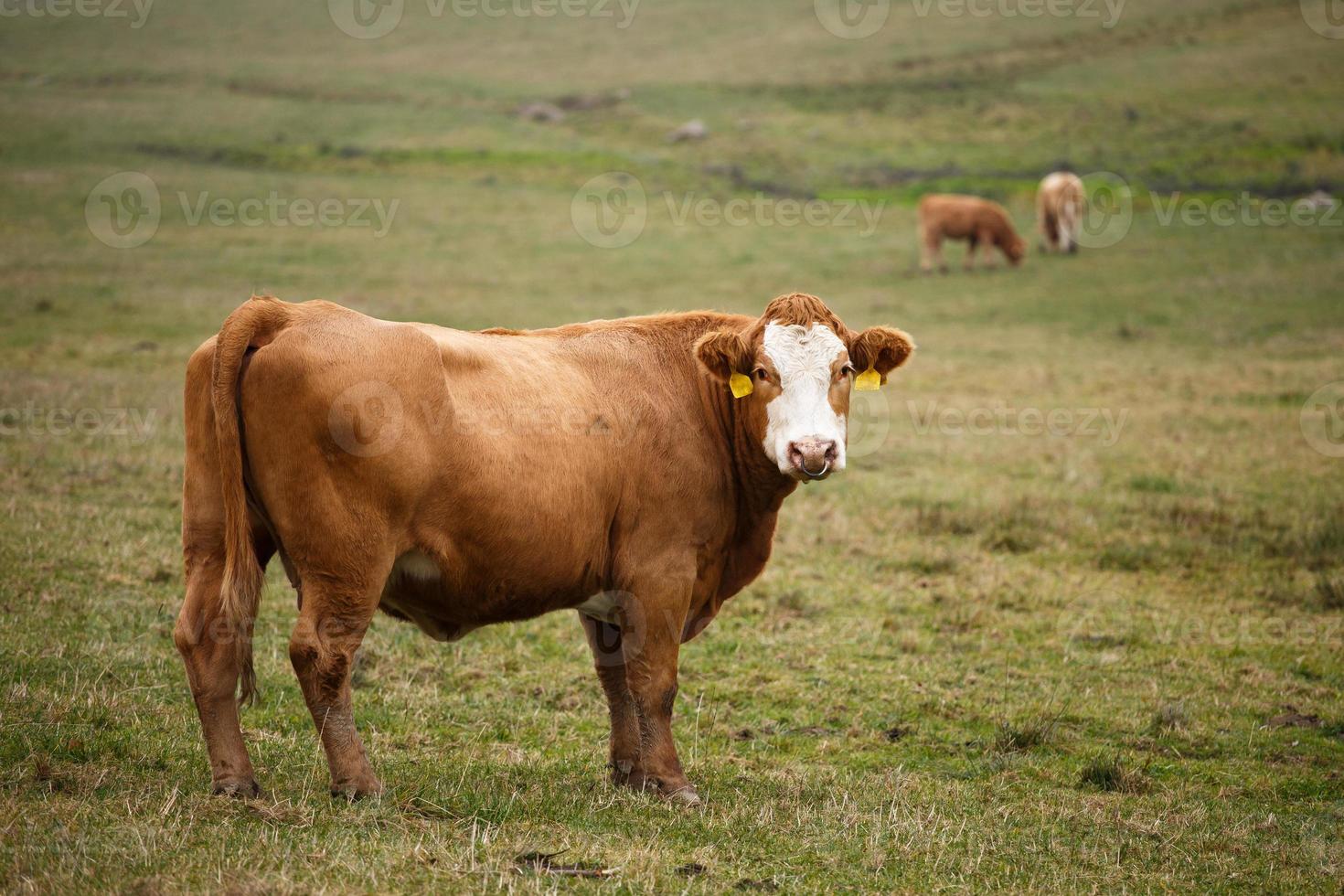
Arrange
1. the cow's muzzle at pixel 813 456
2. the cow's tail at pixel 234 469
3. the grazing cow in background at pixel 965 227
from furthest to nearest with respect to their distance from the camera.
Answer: the grazing cow in background at pixel 965 227 < the cow's muzzle at pixel 813 456 < the cow's tail at pixel 234 469

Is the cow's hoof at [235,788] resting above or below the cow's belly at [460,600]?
below

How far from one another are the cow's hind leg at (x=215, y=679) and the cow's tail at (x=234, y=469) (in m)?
0.11

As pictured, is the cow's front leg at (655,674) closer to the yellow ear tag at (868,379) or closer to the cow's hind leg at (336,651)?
the cow's hind leg at (336,651)

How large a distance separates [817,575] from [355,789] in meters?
5.62

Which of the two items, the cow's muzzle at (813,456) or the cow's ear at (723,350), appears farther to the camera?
the cow's ear at (723,350)

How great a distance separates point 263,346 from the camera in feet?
17.3

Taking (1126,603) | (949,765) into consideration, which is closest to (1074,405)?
(1126,603)

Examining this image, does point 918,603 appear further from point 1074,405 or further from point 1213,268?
point 1213,268

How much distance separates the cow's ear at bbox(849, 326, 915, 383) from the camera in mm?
6418

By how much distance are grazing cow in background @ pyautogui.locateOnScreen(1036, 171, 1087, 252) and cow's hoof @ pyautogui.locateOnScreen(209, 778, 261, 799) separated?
29569 millimetres

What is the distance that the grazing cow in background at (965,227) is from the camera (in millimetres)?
30484

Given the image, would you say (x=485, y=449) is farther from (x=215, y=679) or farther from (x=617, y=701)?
(x=617, y=701)

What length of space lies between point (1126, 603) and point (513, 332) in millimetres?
5932

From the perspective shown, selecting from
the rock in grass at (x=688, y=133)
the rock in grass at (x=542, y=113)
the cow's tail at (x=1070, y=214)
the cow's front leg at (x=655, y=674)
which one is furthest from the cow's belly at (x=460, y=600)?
the rock in grass at (x=542, y=113)
